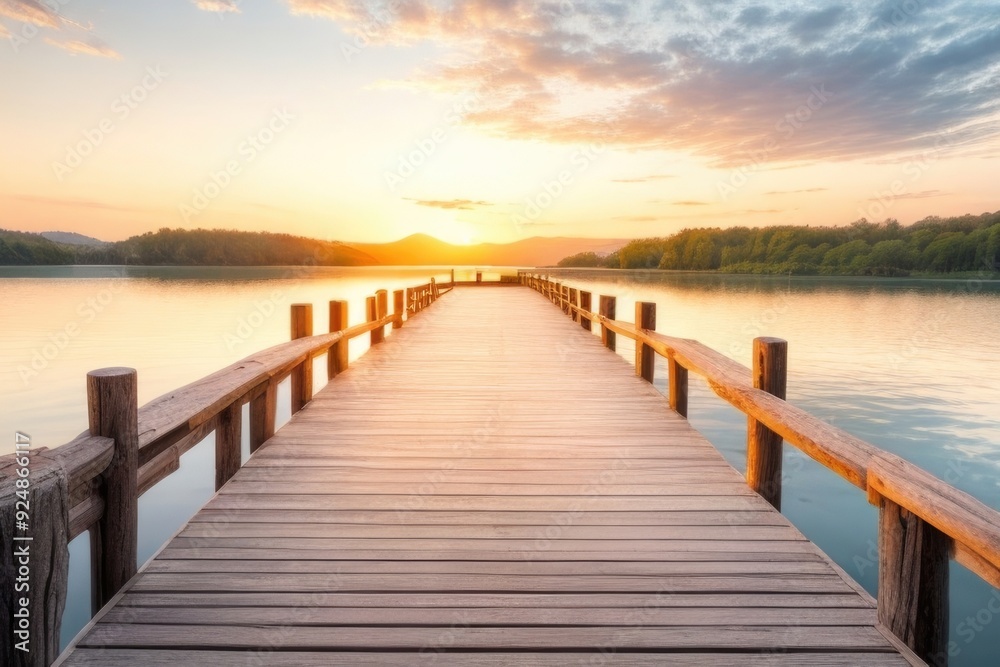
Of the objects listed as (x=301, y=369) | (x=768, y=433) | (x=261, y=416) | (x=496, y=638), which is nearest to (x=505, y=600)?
(x=496, y=638)

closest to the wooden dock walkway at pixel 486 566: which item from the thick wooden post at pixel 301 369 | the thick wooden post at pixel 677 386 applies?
the thick wooden post at pixel 677 386

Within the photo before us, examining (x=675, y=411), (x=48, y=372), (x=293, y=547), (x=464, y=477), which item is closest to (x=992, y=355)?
(x=675, y=411)

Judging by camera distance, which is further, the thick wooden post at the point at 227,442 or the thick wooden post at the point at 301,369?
the thick wooden post at the point at 301,369

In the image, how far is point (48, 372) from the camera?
17469 millimetres

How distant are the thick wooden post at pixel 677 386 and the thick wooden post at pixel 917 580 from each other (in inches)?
138

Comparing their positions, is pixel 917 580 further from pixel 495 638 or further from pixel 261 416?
pixel 261 416

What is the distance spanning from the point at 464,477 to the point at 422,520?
2.35 ft

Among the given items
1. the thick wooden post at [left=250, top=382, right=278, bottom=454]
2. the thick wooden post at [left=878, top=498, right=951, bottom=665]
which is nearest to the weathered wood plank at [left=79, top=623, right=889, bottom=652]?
the thick wooden post at [left=878, top=498, right=951, bottom=665]

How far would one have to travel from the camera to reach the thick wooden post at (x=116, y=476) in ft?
7.54

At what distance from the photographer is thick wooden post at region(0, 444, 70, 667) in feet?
5.32

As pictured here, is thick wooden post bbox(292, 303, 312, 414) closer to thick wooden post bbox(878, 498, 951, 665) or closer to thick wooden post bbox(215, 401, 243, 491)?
thick wooden post bbox(215, 401, 243, 491)

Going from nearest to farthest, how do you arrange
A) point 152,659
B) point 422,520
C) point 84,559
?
1. point 152,659
2. point 422,520
3. point 84,559

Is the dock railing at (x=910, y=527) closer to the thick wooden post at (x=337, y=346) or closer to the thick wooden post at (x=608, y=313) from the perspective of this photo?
the thick wooden post at (x=337, y=346)

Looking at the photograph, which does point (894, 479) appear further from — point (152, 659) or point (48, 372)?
point (48, 372)
